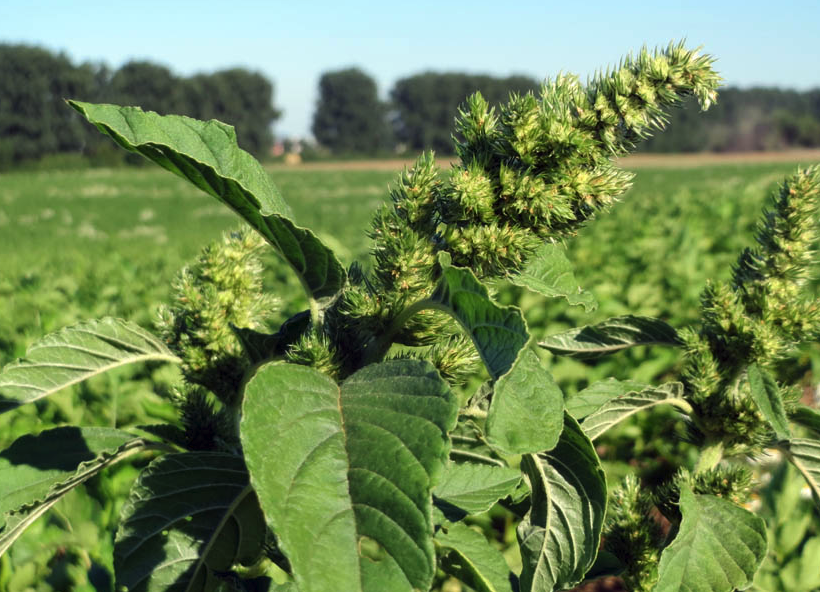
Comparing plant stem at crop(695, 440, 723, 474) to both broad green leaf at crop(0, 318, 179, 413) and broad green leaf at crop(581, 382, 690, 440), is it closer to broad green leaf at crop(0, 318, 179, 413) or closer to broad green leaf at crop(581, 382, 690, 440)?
broad green leaf at crop(581, 382, 690, 440)

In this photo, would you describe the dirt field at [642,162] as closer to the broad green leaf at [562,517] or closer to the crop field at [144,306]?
the crop field at [144,306]

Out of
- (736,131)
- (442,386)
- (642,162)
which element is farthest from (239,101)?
(442,386)

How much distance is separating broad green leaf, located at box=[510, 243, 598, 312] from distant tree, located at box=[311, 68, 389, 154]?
98076 mm

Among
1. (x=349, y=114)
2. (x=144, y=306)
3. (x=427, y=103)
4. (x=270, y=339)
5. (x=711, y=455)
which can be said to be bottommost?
(x=144, y=306)

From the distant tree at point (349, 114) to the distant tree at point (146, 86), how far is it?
2126 cm

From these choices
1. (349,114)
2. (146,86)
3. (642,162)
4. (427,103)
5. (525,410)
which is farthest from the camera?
(349,114)

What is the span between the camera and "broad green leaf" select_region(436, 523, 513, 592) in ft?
3.71

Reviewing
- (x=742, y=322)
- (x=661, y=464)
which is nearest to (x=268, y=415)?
(x=742, y=322)

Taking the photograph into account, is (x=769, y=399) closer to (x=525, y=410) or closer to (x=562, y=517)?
(x=562, y=517)

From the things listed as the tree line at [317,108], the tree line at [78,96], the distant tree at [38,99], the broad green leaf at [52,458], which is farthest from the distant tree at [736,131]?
the broad green leaf at [52,458]

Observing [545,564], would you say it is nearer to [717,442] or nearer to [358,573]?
[358,573]

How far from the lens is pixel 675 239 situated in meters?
6.61

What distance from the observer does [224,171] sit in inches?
42.4

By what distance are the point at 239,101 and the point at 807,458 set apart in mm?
91129
